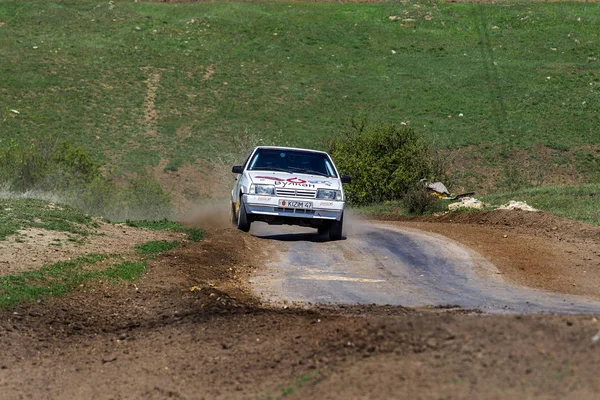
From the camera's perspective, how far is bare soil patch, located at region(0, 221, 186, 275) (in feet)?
44.4

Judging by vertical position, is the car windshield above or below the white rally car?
above

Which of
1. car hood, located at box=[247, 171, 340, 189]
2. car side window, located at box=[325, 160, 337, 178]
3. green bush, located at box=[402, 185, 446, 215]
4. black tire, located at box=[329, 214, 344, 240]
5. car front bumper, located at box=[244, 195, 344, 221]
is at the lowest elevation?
green bush, located at box=[402, 185, 446, 215]

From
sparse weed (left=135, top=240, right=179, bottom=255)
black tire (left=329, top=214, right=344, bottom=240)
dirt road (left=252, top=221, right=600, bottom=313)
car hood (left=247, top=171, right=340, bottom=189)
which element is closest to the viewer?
dirt road (left=252, top=221, right=600, bottom=313)

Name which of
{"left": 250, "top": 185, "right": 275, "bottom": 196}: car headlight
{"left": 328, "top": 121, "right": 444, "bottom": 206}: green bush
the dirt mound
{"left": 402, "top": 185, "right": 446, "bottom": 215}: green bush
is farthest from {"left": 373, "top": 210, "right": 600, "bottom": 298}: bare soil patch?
{"left": 328, "top": 121, "right": 444, "bottom": 206}: green bush

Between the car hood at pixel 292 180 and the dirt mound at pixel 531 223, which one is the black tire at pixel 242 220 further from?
the dirt mound at pixel 531 223

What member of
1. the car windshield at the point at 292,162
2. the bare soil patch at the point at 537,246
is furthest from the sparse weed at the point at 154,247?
the bare soil patch at the point at 537,246

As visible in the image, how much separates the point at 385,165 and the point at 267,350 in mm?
32359

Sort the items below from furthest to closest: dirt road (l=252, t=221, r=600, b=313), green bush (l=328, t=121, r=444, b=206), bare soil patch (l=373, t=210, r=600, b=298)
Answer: green bush (l=328, t=121, r=444, b=206)
bare soil patch (l=373, t=210, r=600, b=298)
dirt road (l=252, t=221, r=600, b=313)

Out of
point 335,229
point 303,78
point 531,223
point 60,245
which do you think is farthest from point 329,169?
point 303,78

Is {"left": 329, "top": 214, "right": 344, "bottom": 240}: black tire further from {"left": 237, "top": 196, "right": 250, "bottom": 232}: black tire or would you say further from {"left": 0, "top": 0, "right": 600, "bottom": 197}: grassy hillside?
{"left": 0, "top": 0, "right": 600, "bottom": 197}: grassy hillside

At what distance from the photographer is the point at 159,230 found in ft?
64.7

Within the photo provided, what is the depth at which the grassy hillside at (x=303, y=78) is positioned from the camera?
59344 millimetres

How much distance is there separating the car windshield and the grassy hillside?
31163mm

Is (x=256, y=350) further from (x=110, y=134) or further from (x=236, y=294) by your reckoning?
Answer: (x=110, y=134)
